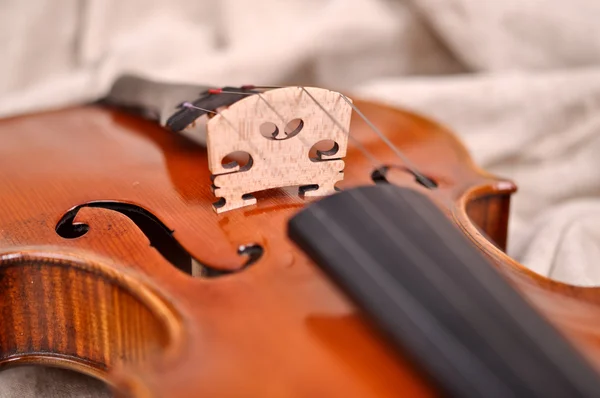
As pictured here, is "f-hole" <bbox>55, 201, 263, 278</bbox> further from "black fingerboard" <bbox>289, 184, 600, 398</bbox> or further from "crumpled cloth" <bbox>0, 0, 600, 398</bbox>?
"crumpled cloth" <bbox>0, 0, 600, 398</bbox>

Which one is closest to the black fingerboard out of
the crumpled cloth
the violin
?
the violin

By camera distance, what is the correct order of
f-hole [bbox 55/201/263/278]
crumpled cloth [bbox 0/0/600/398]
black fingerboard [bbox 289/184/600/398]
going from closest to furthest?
black fingerboard [bbox 289/184/600/398], f-hole [bbox 55/201/263/278], crumpled cloth [bbox 0/0/600/398]

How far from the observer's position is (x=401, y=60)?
1.61m

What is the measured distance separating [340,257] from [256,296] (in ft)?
0.29

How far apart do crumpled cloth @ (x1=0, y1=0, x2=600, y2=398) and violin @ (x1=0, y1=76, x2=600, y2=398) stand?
15.9 inches

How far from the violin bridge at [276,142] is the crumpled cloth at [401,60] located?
1.56 feet

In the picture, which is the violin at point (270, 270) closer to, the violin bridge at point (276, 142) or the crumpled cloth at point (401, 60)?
the violin bridge at point (276, 142)

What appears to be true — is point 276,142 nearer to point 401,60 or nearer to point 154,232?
point 154,232

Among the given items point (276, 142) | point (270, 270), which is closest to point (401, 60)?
point (276, 142)

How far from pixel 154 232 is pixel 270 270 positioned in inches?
8.0

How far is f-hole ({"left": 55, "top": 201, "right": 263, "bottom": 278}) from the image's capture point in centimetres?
67

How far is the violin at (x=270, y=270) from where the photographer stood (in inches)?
19.1

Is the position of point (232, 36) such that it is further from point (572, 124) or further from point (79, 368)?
point (79, 368)

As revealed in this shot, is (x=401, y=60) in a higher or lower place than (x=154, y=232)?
higher
